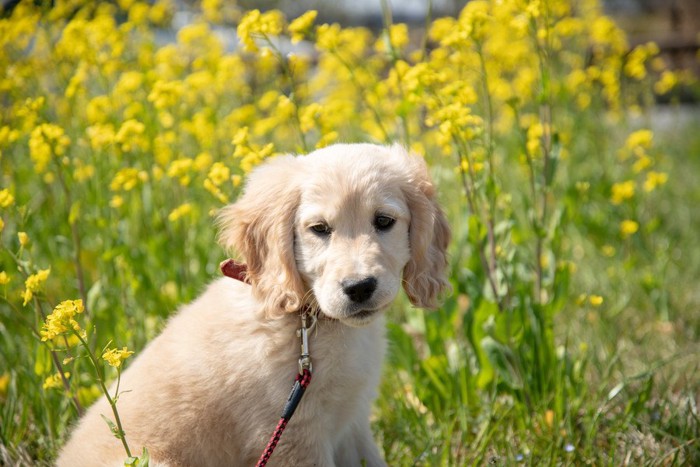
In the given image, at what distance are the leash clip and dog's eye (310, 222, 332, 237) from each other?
0.27 metres

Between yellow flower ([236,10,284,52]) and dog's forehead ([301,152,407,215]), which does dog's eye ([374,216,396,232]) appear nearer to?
dog's forehead ([301,152,407,215])

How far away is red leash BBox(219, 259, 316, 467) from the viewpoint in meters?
1.98

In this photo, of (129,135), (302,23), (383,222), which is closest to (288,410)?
(383,222)

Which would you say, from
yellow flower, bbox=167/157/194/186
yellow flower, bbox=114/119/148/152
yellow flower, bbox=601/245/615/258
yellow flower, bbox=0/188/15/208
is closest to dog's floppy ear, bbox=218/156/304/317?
yellow flower, bbox=0/188/15/208

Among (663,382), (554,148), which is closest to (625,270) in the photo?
(663,382)

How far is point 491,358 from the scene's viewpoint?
2846mm

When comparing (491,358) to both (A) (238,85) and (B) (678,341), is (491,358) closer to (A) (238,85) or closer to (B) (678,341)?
(B) (678,341)

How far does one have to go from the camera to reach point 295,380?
2143 mm

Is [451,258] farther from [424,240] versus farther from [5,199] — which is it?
[5,199]

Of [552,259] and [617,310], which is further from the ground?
[552,259]

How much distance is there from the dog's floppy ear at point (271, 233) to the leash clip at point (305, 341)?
8 centimetres

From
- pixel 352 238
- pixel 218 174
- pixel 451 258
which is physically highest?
pixel 218 174

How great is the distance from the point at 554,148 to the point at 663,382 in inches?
44.9

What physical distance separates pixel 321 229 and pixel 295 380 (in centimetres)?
49
